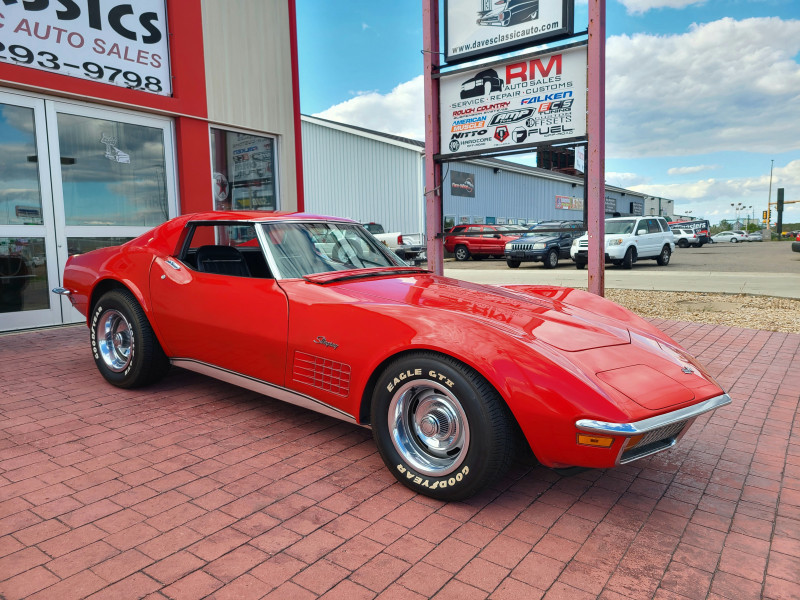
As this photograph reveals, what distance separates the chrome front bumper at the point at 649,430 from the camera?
2.13 m

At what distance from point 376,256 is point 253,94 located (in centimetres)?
565

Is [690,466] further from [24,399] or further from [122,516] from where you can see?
[24,399]

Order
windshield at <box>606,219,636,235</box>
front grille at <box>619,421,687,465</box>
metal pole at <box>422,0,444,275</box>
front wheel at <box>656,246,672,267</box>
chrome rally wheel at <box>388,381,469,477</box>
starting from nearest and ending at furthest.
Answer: front grille at <box>619,421,687,465</box>
chrome rally wheel at <box>388,381,469,477</box>
metal pole at <box>422,0,444,275</box>
windshield at <box>606,219,636,235</box>
front wheel at <box>656,246,672,267</box>

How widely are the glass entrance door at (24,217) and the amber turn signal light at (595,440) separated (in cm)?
631

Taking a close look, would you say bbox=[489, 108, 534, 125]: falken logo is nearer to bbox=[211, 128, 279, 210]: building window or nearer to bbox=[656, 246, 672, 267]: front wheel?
bbox=[211, 128, 279, 210]: building window

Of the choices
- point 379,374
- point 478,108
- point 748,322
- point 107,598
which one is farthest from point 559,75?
point 107,598

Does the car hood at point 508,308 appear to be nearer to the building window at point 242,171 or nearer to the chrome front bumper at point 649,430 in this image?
the chrome front bumper at point 649,430

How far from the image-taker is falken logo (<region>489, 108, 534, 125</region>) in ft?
20.2

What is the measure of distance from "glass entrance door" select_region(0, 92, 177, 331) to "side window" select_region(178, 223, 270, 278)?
3.51 meters

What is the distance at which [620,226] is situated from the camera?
17.3 m

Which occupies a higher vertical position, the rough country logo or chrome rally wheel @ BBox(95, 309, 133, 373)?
the rough country logo

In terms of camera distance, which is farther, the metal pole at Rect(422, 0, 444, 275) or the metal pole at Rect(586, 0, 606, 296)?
the metal pole at Rect(422, 0, 444, 275)

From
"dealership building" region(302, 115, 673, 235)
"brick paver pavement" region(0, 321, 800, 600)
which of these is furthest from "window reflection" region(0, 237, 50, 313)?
"dealership building" region(302, 115, 673, 235)

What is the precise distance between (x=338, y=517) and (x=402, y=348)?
78 centimetres
